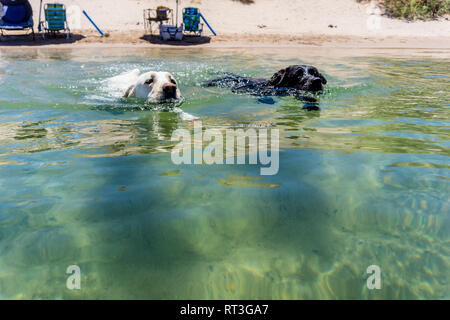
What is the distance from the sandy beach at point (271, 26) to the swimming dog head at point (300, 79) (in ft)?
39.5

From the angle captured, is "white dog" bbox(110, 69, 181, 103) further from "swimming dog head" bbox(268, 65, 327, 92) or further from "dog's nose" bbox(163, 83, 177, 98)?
"swimming dog head" bbox(268, 65, 327, 92)

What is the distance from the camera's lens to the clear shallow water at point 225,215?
1455 mm

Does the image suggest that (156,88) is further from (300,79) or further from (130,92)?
(300,79)

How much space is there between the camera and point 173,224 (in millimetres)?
1829

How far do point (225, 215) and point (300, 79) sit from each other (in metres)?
5.31

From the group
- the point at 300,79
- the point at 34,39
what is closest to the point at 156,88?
the point at 300,79

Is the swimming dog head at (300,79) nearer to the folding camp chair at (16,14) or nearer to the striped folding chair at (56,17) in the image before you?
the striped folding chair at (56,17)

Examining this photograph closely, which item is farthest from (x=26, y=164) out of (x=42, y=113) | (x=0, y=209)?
(x=42, y=113)

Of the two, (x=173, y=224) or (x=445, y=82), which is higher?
(x=445, y=82)

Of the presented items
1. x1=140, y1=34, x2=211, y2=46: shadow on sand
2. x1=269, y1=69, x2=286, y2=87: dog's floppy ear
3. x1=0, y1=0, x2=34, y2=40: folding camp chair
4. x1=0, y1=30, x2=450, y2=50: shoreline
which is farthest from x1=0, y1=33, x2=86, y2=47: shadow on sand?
x1=269, y1=69, x2=286, y2=87: dog's floppy ear

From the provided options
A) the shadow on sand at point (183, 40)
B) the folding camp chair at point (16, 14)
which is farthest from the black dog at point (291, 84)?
the folding camp chair at point (16, 14)

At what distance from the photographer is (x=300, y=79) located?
6641 mm
